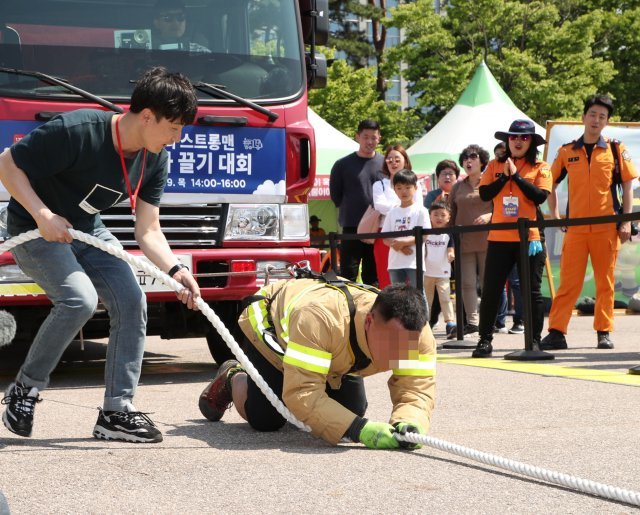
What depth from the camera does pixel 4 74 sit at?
22.0 ft

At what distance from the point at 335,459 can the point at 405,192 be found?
5.95 metres

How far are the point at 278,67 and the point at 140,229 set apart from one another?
2.61 metres

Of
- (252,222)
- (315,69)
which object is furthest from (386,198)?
(252,222)

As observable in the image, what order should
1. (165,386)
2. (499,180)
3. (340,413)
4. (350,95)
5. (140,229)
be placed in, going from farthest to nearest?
(350,95), (499,180), (165,386), (140,229), (340,413)

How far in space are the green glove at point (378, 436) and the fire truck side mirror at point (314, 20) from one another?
13.0 feet

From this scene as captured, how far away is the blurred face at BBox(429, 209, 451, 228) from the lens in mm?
11453

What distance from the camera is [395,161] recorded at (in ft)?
34.7

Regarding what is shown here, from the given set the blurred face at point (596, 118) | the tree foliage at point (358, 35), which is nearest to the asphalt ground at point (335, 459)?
the blurred face at point (596, 118)

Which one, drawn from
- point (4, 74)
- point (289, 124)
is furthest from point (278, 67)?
point (4, 74)

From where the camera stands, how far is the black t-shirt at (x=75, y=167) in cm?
473

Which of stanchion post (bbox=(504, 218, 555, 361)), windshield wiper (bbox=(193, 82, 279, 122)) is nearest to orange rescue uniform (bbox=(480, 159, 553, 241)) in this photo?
stanchion post (bbox=(504, 218, 555, 361))

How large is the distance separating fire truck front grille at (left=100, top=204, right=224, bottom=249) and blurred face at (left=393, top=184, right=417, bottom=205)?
319cm

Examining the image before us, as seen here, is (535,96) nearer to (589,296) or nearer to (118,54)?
(589,296)

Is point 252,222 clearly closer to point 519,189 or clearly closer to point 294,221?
point 294,221
